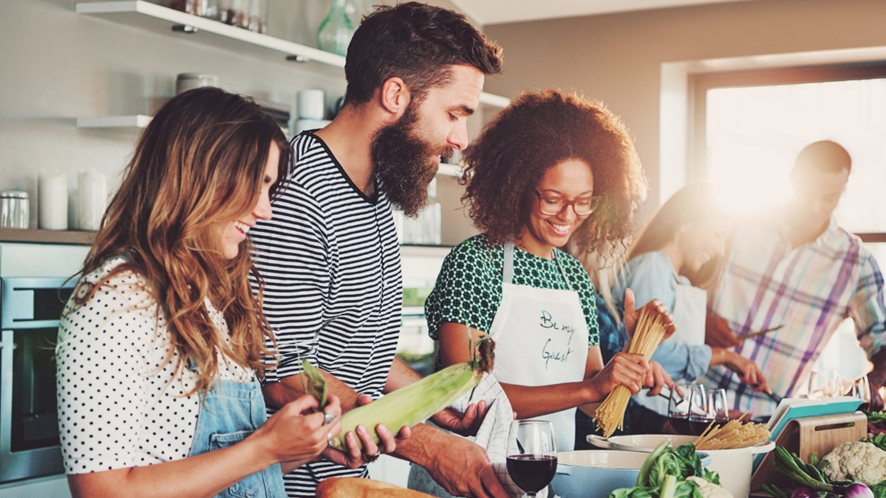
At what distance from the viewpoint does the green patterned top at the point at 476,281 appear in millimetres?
2043

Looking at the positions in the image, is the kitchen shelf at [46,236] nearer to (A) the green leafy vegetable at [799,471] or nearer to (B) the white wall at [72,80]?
(B) the white wall at [72,80]

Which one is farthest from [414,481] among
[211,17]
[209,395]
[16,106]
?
[211,17]

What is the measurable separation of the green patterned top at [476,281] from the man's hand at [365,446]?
0.65 m

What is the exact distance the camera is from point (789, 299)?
4.11m

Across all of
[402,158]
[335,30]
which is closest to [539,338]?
[402,158]

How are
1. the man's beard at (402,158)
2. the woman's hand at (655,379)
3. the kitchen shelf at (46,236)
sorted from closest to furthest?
the man's beard at (402,158), the woman's hand at (655,379), the kitchen shelf at (46,236)

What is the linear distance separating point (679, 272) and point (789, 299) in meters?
0.93

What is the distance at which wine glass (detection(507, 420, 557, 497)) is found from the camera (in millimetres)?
1226

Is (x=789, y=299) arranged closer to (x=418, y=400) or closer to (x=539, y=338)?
(x=539, y=338)

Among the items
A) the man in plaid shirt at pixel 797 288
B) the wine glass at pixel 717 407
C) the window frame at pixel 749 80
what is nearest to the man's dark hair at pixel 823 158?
the man in plaid shirt at pixel 797 288

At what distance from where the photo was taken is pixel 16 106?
288 centimetres

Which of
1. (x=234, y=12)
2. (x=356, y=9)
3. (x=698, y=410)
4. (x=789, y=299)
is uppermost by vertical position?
(x=356, y=9)

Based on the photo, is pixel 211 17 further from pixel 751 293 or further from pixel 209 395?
pixel 751 293

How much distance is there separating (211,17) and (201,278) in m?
2.27
